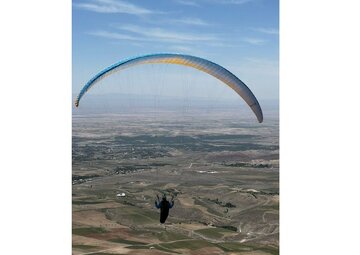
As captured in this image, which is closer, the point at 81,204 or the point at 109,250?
the point at 109,250
